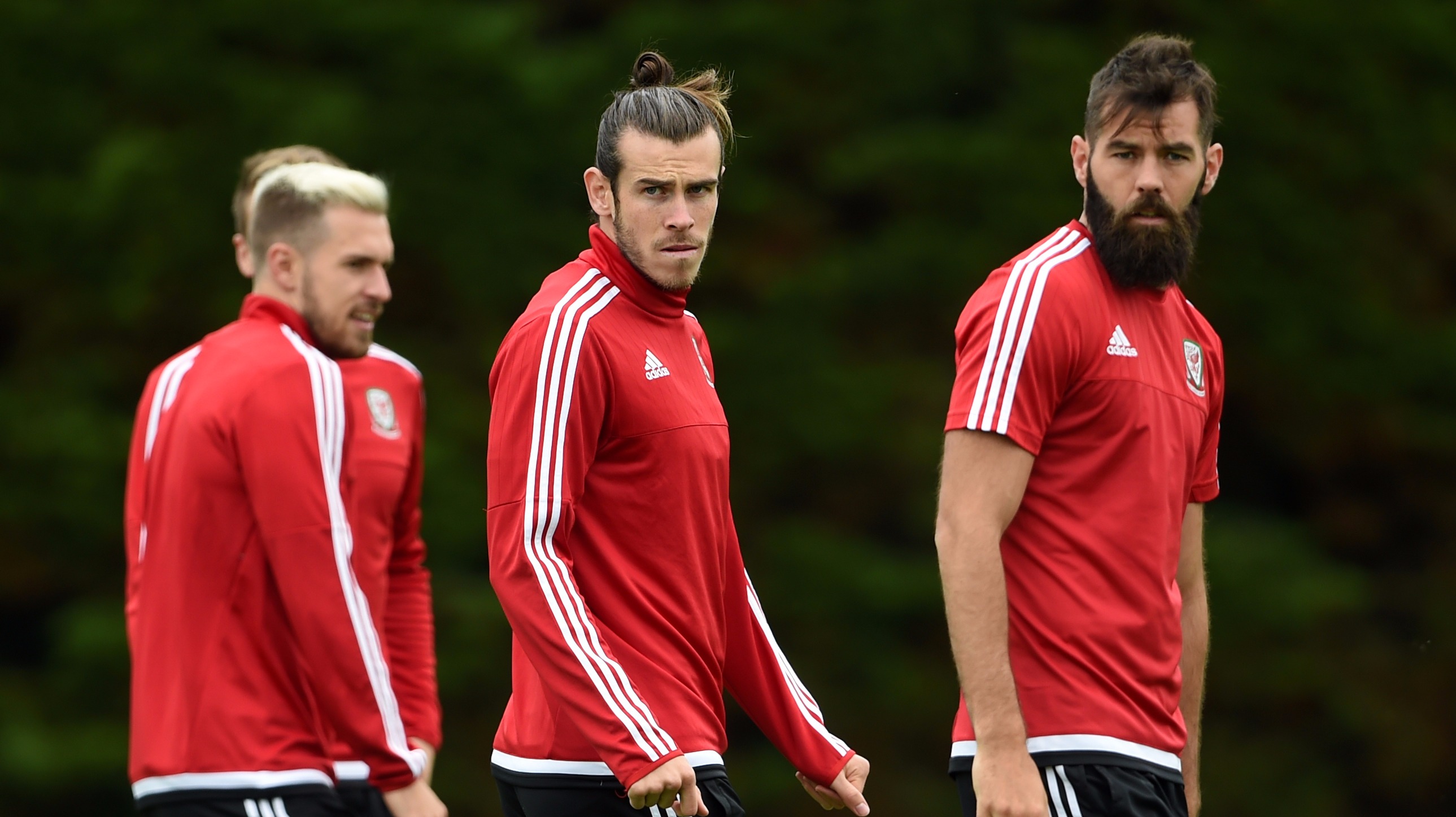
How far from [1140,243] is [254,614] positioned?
1.89 m

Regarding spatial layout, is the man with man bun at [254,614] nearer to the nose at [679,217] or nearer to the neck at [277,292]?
the neck at [277,292]

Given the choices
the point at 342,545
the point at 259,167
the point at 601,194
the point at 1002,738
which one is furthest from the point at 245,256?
the point at 1002,738

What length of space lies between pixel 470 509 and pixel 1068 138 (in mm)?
4078

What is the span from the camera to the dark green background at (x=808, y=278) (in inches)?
395

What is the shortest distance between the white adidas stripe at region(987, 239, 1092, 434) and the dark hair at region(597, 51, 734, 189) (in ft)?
2.22

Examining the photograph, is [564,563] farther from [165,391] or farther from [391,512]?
[391,512]

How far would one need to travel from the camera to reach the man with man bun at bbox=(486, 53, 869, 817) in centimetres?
297

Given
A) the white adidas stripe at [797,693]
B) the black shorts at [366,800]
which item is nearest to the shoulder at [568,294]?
the white adidas stripe at [797,693]

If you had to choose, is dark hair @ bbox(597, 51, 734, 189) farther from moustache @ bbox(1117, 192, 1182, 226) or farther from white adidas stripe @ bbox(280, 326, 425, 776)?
moustache @ bbox(1117, 192, 1182, 226)

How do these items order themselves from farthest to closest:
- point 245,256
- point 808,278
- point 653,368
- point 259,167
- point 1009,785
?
1. point 808,278
2. point 259,167
3. point 245,256
4. point 653,368
5. point 1009,785

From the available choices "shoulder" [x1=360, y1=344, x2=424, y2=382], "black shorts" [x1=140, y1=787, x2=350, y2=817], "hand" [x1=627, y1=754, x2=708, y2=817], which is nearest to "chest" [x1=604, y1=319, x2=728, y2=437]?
"hand" [x1=627, y1=754, x2=708, y2=817]

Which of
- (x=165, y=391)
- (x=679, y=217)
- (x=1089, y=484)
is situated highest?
(x=679, y=217)

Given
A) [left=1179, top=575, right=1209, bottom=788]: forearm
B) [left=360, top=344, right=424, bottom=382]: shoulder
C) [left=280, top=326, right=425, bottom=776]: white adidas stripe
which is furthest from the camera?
[left=360, top=344, right=424, bottom=382]: shoulder

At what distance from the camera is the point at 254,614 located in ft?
10.9
